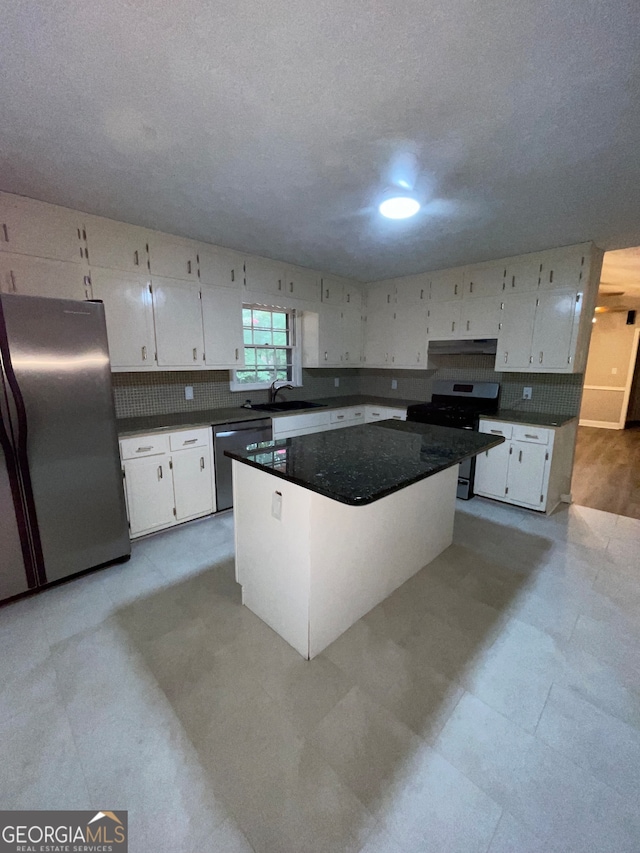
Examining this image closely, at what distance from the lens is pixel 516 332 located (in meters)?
3.49

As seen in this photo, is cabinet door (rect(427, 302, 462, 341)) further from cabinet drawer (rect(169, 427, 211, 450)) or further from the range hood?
cabinet drawer (rect(169, 427, 211, 450))

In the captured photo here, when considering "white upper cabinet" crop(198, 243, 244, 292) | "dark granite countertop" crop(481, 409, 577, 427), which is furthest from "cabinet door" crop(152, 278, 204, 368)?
"dark granite countertop" crop(481, 409, 577, 427)

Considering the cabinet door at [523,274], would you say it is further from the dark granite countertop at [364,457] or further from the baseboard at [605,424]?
the baseboard at [605,424]

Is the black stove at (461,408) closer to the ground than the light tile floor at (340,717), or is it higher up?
higher up

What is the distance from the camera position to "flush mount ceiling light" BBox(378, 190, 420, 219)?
194cm

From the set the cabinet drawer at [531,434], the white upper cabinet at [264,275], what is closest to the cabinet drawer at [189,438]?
the white upper cabinet at [264,275]

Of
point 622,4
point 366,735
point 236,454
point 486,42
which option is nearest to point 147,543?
point 236,454

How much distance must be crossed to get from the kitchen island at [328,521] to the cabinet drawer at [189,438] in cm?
116

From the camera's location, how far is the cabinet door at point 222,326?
128 inches

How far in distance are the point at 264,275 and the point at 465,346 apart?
2355 millimetres

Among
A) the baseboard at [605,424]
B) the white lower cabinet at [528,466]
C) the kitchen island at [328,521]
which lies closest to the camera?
the kitchen island at [328,521]

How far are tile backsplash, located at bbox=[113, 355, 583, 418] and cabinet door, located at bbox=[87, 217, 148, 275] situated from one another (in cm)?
92

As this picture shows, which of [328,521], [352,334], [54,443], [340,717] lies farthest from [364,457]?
[352,334]

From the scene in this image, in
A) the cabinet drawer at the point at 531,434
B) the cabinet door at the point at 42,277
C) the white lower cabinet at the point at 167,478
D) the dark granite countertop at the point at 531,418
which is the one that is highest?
the cabinet door at the point at 42,277
